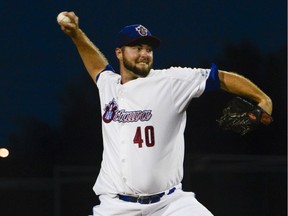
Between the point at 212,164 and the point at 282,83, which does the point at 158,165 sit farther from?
the point at 282,83

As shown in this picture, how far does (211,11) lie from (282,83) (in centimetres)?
154

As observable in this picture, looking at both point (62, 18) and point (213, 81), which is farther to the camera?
point (62, 18)

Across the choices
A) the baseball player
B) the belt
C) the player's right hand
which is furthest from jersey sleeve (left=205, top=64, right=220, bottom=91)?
the player's right hand

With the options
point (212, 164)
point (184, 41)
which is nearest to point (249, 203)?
point (212, 164)

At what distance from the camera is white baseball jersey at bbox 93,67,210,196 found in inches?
159

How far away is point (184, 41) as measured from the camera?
11.1m

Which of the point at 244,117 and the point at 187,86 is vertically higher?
the point at 187,86

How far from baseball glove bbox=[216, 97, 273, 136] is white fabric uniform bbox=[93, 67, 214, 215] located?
0.19 meters

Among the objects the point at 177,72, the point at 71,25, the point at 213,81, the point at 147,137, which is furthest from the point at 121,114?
the point at 71,25

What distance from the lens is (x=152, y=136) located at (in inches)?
160

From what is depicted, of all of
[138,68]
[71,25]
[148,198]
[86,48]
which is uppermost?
[71,25]

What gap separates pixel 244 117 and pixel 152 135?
48 cm

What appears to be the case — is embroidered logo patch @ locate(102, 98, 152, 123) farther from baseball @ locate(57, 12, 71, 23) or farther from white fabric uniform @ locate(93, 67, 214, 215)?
baseball @ locate(57, 12, 71, 23)

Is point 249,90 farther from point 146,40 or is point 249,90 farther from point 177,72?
point 146,40
